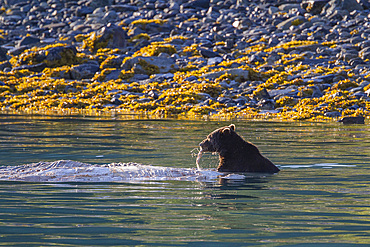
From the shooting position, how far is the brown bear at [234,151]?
409 inches

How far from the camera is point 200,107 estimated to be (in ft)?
95.3

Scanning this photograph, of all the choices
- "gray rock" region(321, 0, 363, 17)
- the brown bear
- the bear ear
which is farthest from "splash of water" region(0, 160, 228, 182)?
"gray rock" region(321, 0, 363, 17)

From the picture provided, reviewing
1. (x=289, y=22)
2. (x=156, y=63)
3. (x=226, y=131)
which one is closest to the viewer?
(x=226, y=131)

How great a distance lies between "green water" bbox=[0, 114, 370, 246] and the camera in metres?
5.23

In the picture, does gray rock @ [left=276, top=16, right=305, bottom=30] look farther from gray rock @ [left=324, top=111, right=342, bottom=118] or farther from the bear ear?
the bear ear

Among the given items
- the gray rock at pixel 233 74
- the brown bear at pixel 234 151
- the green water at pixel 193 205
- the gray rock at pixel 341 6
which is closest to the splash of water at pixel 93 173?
the green water at pixel 193 205

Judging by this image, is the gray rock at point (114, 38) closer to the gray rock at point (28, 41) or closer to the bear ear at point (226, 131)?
the gray rock at point (28, 41)

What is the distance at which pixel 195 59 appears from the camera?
39531 millimetres

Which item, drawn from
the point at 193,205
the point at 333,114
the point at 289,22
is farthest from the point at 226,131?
the point at 289,22

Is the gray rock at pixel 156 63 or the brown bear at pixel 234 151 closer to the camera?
the brown bear at pixel 234 151

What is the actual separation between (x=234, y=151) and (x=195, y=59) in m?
29.4

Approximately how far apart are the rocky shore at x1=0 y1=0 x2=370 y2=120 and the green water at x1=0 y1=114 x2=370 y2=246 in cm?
1389

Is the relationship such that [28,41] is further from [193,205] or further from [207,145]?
[193,205]

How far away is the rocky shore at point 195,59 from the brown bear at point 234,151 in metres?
15.5
